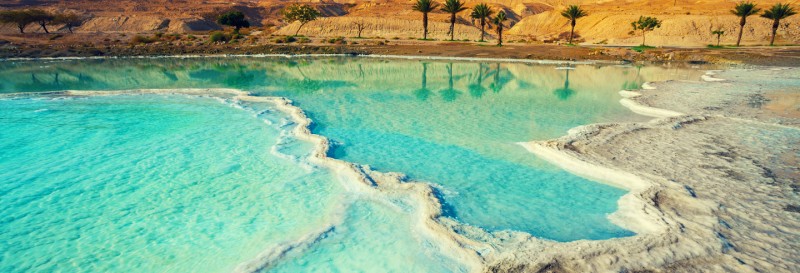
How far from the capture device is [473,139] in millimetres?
14453

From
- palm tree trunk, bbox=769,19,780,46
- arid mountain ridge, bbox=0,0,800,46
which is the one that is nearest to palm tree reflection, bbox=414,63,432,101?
arid mountain ridge, bbox=0,0,800,46

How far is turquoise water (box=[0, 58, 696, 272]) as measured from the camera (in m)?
7.67

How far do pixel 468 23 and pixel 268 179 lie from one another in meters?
76.4

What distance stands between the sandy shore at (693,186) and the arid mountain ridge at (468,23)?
47799 mm

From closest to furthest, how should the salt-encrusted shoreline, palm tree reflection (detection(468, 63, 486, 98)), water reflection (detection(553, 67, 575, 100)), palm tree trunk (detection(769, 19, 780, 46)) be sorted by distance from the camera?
1. the salt-encrusted shoreline
2. water reflection (detection(553, 67, 575, 100))
3. palm tree reflection (detection(468, 63, 486, 98))
4. palm tree trunk (detection(769, 19, 780, 46))

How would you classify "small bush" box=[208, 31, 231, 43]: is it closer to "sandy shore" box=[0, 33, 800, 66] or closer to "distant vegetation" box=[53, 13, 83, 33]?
"sandy shore" box=[0, 33, 800, 66]

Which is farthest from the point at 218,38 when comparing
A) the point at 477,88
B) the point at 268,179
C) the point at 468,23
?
the point at 268,179

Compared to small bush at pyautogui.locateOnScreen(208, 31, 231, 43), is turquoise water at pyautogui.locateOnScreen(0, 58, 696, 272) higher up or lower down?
lower down

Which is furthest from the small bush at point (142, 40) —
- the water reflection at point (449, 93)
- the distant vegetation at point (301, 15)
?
the water reflection at point (449, 93)

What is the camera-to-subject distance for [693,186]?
9750mm

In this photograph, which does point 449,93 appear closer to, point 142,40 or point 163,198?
point 163,198

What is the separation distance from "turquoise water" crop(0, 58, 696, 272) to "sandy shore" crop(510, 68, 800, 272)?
31.3 inches

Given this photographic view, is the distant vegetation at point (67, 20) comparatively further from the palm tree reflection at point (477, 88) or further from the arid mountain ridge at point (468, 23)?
the palm tree reflection at point (477, 88)

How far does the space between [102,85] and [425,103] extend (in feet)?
66.7
